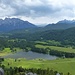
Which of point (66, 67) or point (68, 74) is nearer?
point (68, 74)

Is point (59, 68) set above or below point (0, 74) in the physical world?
below

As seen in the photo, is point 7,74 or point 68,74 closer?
point 7,74

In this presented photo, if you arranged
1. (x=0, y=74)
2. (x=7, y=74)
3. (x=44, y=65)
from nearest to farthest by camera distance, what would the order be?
(x=0, y=74), (x=7, y=74), (x=44, y=65)

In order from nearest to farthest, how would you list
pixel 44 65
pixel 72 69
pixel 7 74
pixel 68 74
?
pixel 7 74 < pixel 68 74 < pixel 72 69 < pixel 44 65

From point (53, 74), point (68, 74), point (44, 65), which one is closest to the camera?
point (53, 74)

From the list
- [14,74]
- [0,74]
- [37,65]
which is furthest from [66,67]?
[0,74]

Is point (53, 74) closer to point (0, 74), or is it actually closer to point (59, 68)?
point (59, 68)

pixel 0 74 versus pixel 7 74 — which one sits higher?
pixel 0 74

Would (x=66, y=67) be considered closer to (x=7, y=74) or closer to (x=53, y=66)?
(x=53, y=66)

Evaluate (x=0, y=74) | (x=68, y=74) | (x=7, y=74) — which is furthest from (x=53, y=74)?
(x=0, y=74)
